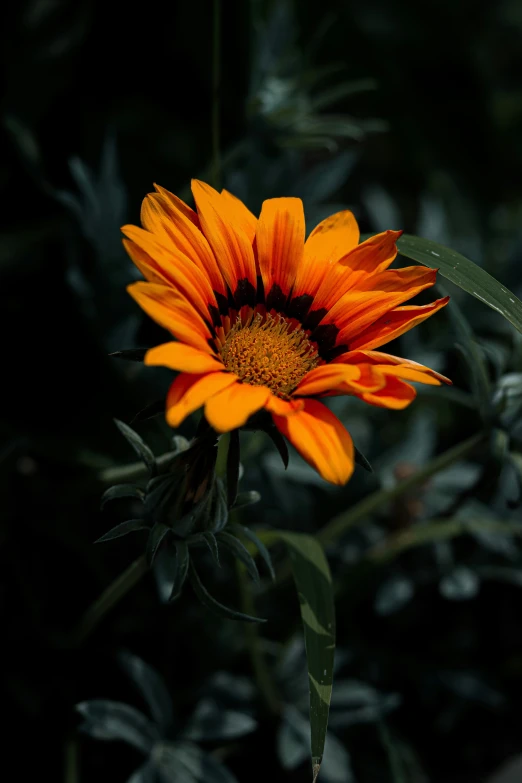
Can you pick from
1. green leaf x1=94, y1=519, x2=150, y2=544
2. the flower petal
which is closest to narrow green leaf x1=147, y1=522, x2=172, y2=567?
green leaf x1=94, y1=519, x2=150, y2=544

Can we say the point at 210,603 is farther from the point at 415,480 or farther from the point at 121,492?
the point at 415,480

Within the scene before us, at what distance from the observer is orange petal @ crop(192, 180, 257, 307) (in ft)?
3.40

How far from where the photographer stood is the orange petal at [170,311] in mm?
856

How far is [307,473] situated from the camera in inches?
67.6

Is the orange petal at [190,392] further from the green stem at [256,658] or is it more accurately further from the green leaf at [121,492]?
the green stem at [256,658]

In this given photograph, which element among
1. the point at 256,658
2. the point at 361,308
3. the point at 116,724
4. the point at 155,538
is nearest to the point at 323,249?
the point at 361,308

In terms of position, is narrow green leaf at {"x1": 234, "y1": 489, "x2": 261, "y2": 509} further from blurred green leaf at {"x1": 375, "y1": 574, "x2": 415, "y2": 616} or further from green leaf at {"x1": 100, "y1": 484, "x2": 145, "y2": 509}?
blurred green leaf at {"x1": 375, "y1": 574, "x2": 415, "y2": 616}

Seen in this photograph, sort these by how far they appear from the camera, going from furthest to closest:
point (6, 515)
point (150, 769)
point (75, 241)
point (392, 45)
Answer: point (392, 45) → point (75, 241) → point (6, 515) → point (150, 769)

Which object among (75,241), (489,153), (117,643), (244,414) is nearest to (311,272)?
(244,414)

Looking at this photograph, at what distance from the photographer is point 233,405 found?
2.73 feet

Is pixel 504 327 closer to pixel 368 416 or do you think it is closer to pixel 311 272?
pixel 368 416

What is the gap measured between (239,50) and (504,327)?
101 centimetres

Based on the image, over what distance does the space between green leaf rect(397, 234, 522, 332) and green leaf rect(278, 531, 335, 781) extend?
0.44 metres

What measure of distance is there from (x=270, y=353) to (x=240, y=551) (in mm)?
273
